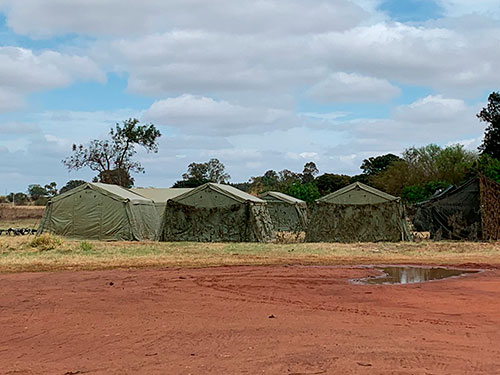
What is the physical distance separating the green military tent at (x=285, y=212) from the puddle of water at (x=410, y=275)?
24113 mm

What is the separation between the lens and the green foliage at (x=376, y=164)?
73438 mm

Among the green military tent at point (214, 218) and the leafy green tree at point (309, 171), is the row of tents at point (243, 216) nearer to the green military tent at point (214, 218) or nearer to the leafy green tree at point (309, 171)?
the green military tent at point (214, 218)

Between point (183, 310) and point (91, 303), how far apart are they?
1777 mm

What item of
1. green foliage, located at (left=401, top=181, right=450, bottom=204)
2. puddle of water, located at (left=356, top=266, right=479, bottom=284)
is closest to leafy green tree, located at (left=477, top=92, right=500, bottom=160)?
green foliage, located at (left=401, top=181, right=450, bottom=204)

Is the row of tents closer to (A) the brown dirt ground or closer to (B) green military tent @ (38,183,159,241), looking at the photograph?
(B) green military tent @ (38,183,159,241)

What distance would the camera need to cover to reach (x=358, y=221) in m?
27.1

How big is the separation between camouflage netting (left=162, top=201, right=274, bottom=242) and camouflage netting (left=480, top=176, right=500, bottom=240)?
9017mm

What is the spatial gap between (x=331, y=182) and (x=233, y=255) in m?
48.6

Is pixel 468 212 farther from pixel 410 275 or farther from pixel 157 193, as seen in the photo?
pixel 157 193

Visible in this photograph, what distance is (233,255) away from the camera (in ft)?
67.3

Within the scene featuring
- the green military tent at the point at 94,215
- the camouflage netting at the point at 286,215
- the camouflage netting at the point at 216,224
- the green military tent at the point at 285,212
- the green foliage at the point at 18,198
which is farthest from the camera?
the green foliage at the point at 18,198

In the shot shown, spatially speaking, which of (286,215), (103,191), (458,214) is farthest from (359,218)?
(286,215)

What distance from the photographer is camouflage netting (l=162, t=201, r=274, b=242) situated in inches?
1072

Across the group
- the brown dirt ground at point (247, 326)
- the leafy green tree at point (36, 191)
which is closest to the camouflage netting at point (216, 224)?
the brown dirt ground at point (247, 326)
